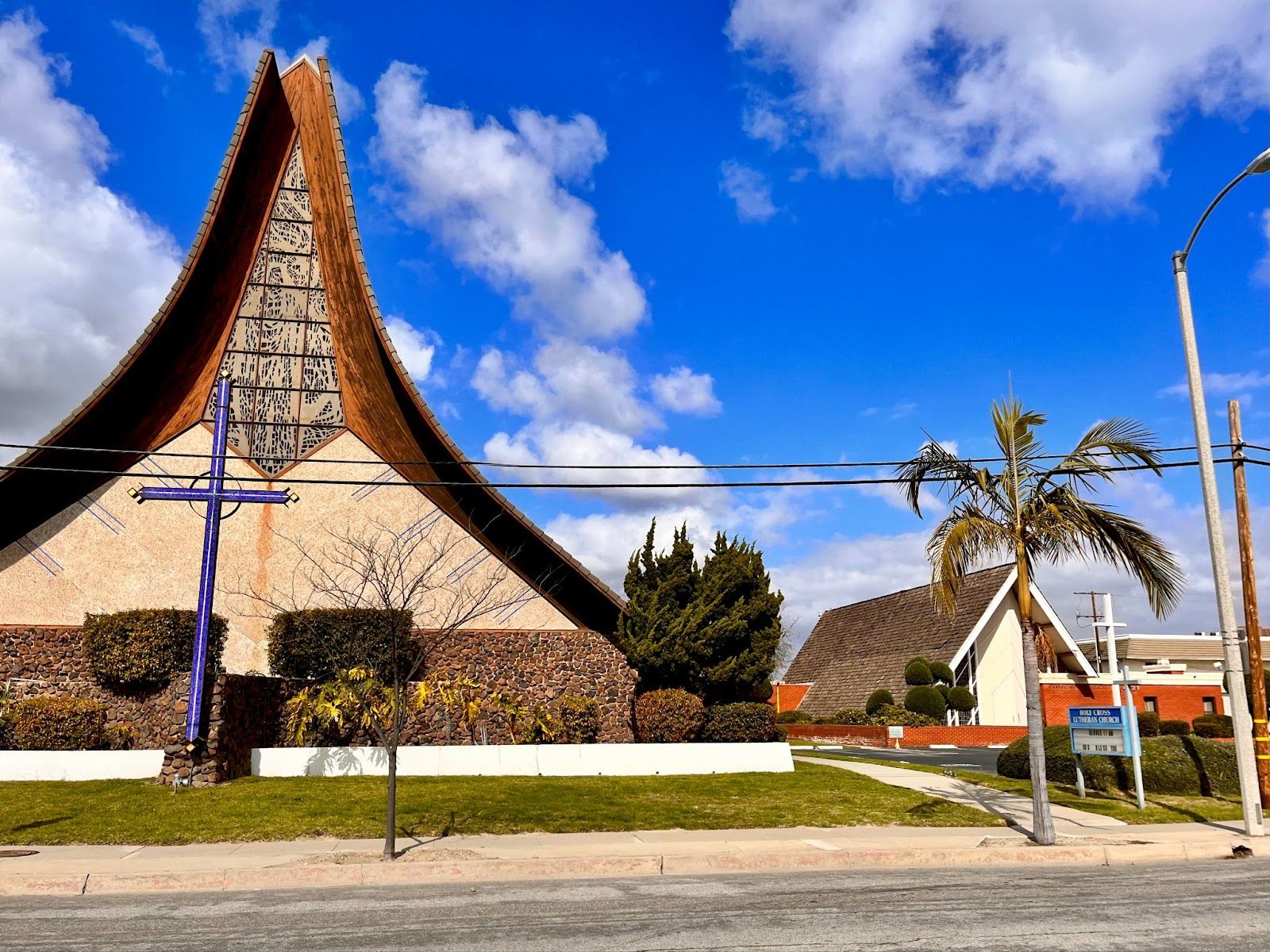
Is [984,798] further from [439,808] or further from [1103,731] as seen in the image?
[439,808]

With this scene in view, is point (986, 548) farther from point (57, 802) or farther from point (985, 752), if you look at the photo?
point (985, 752)

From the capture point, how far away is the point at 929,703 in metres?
36.8

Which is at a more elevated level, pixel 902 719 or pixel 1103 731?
pixel 1103 731

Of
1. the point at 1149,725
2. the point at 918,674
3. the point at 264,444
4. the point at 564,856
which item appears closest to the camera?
the point at 564,856

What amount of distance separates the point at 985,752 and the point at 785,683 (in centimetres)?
2148

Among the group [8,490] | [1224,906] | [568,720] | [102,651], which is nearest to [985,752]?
[568,720]

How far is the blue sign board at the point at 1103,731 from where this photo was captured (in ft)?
53.1

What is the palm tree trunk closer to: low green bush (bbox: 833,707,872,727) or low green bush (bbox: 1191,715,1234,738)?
low green bush (bbox: 833,707,872,727)

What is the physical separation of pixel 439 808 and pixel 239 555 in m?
10.8

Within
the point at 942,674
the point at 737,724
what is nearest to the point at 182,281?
the point at 737,724

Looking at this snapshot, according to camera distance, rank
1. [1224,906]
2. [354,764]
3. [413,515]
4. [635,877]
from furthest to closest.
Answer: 1. [413,515]
2. [354,764]
3. [635,877]
4. [1224,906]

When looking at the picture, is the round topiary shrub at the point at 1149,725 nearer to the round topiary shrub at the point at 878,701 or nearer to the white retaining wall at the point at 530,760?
the round topiary shrub at the point at 878,701

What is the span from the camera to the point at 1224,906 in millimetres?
9055

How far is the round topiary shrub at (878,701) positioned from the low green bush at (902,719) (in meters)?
0.63
